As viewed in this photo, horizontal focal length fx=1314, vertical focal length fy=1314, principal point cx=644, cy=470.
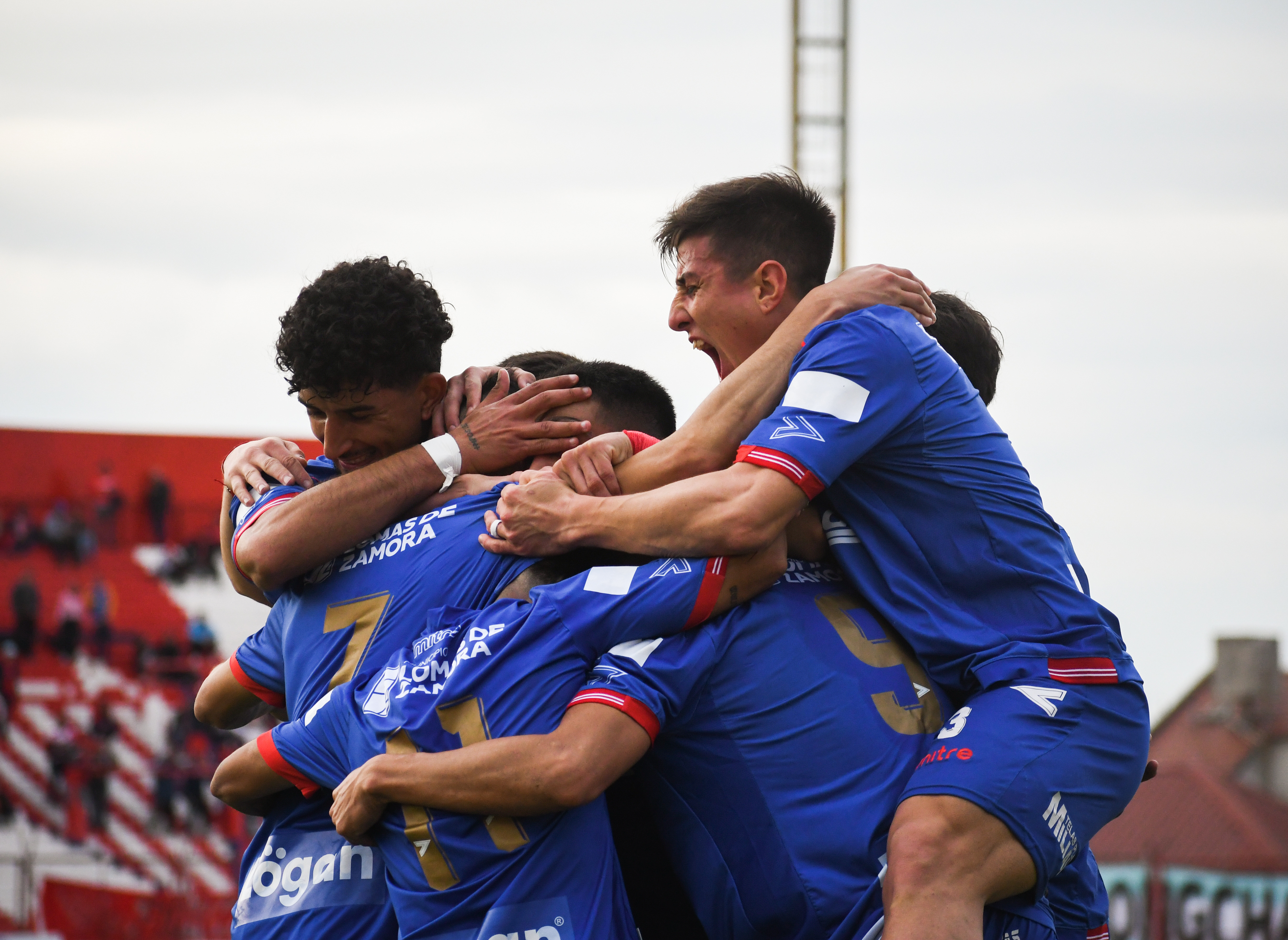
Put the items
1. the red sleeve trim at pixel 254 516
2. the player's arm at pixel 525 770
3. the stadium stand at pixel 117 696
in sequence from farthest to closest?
the stadium stand at pixel 117 696
the red sleeve trim at pixel 254 516
the player's arm at pixel 525 770

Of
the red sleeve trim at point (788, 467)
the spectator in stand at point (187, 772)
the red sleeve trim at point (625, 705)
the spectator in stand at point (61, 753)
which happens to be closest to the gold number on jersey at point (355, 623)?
the red sleeve trim at point (625, 705)

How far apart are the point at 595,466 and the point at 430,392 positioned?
2.11ft

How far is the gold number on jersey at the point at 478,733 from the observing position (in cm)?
304

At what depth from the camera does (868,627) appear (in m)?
3.49

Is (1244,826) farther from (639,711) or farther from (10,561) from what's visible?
(639,711)

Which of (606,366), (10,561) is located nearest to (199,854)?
(10,561)

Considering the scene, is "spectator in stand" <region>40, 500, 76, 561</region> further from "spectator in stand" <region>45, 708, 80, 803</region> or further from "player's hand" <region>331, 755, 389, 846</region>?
"player's hand" <region>331, 755, 389, 846</region>

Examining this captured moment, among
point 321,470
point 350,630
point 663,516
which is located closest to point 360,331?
point 321,470

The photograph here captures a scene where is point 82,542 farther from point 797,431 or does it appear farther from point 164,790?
point 797,431

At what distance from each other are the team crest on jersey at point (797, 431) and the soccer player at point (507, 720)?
29 cm

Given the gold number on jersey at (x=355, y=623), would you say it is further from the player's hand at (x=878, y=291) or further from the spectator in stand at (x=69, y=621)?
the spectator in stand at (x=69, y=621)

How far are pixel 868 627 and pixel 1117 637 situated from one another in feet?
2.32

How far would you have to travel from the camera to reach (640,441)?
3887mm

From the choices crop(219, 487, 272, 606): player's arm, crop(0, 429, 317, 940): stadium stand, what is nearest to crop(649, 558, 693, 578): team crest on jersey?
crop(219, 487, 272, 606): player's arm
